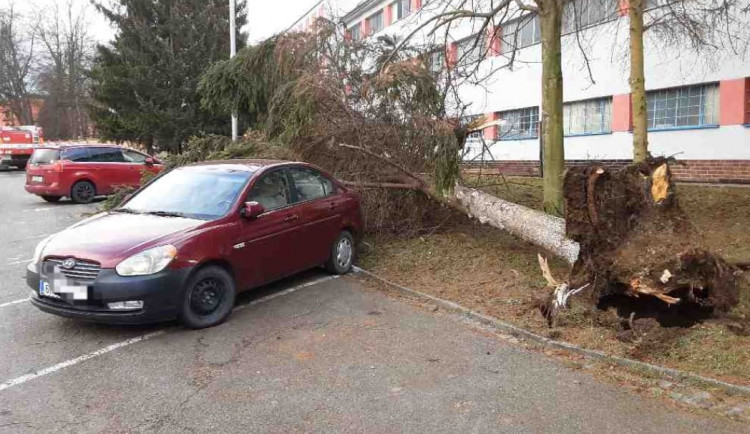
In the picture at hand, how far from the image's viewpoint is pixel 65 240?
5.33 m

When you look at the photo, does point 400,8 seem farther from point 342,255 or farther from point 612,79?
point 342,255

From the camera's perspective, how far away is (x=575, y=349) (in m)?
4.87

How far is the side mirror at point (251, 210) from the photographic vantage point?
5.85 meters

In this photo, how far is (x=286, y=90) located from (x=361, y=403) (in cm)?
716

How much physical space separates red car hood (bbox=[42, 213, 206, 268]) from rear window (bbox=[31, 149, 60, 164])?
11.4m

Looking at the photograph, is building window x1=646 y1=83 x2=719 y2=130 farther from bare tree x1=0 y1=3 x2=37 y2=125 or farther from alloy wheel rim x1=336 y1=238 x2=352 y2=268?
bare tree x1=0 y1=3 x2=37 y2=125

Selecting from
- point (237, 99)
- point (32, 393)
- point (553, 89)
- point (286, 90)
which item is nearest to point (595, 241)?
point (553, 89)

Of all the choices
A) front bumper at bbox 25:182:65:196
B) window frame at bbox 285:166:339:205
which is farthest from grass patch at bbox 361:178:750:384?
front bumper at bbox 25:182:65:196

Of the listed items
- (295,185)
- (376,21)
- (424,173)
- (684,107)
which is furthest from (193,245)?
(376,21)

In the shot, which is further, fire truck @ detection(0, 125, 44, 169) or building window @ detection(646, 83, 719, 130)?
fire truck @ detection(0, 125, 44, 169)

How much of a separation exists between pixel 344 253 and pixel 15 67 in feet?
192

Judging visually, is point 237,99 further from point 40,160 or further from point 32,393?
point 32,393

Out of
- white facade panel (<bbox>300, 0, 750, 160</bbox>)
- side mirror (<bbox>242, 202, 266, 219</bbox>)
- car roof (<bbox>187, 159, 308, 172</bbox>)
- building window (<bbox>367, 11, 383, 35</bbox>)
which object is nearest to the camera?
side mirror (<bbox>242, 202, 266, 219</bbox>)

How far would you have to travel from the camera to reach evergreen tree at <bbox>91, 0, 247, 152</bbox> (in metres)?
23.6
